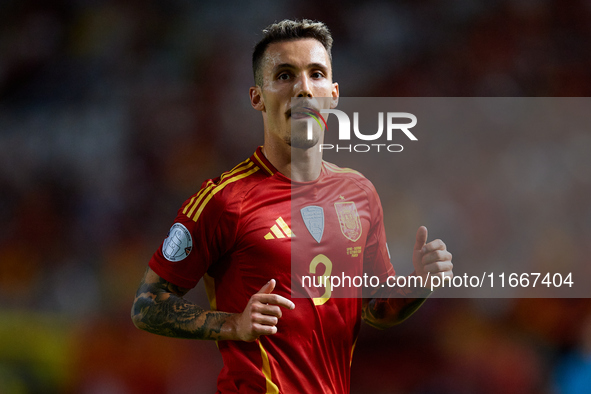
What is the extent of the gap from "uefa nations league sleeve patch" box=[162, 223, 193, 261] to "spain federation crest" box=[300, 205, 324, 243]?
1.49 feet

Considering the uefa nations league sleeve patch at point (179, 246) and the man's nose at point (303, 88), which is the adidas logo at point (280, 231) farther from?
the man's nose at point (303, 88)

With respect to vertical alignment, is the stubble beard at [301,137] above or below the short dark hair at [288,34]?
below

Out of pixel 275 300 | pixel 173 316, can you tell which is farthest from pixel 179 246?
pixel 275 300

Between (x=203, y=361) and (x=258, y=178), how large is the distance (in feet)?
7.78

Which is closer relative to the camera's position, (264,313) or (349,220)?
(264,313)

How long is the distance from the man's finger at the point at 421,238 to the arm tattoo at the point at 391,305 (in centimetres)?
25

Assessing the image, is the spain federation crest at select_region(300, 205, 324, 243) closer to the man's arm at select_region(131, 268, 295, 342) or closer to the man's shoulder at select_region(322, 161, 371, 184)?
the man's shoulder at select_region(322, 161, 371, 184)

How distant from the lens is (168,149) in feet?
13.7

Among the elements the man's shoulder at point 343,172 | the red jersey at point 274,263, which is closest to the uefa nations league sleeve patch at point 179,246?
the red jersey at point 274,263

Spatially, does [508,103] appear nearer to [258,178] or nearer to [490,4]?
[258,178]

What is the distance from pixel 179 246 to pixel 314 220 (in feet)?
1.74

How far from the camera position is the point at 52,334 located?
409cm

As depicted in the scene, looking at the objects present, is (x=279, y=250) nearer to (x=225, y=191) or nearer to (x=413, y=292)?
(x=225, y=191)

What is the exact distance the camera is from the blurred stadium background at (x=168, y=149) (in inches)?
159
